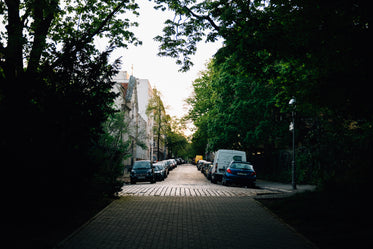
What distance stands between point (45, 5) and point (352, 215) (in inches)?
437

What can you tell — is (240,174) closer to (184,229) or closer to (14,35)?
(14,35)

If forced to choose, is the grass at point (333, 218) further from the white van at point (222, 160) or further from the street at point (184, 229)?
the white van at point (222, 160)

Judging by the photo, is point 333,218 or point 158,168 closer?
point 333,218

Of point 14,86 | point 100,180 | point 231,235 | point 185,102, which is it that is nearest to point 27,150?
point 14,86

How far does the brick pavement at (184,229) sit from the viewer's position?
6.27 m

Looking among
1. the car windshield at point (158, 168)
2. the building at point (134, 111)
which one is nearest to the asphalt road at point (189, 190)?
the building at point (134, 111)

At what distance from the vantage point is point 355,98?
7.71 meters

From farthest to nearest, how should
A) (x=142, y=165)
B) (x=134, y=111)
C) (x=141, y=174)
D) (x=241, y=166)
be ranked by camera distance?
(x=134, y=111) < (x=142, y=165) < (x=141, y=174) < (x=241, y=166)

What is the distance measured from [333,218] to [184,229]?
3394mm

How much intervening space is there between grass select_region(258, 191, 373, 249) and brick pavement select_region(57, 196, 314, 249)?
1.19 ft

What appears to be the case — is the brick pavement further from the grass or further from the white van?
the white van

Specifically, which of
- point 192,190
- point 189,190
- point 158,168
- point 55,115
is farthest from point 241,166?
point 55,115

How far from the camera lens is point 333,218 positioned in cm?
817

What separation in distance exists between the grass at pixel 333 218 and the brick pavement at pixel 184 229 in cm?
36
